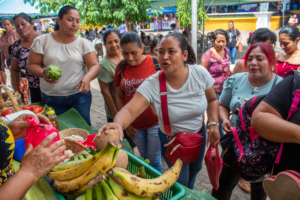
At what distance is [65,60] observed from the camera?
107 inches

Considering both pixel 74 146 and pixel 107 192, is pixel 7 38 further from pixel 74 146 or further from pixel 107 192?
pixel 107 192

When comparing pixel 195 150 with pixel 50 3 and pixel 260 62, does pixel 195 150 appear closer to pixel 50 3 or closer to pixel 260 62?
pixel 260 62

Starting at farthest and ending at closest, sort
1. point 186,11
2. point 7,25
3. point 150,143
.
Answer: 1. point 186,11
2. point 7,25
3. point 150,143

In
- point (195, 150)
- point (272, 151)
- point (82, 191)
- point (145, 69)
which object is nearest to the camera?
point (82, 191)

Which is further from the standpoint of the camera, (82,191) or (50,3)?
(50,3)

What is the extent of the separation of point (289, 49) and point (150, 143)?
7.92 ft

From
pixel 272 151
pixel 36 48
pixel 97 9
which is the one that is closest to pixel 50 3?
pixel 97 9

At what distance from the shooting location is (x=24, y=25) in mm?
3330

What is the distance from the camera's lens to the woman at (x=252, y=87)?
7.05ft

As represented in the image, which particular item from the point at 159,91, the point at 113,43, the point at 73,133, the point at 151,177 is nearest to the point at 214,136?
the point at 159,91

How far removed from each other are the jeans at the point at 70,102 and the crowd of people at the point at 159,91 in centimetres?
1

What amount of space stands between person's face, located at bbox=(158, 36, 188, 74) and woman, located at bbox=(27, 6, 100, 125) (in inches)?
43.1

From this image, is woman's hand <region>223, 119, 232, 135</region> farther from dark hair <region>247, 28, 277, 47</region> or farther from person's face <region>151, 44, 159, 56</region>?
person's face <region>151, 44, 159, 56</region>

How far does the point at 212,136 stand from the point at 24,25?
3.19 m
